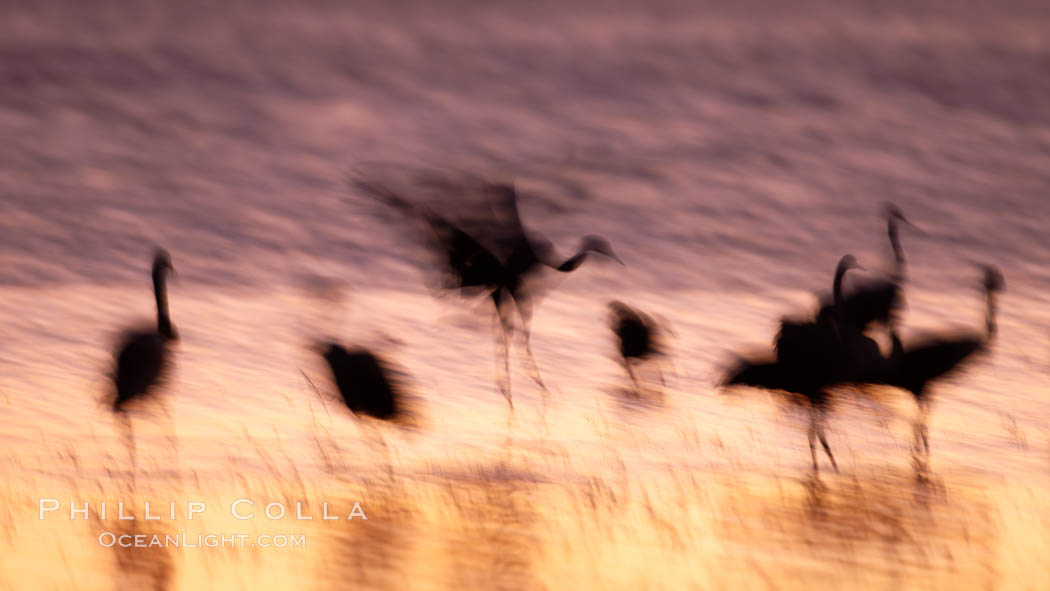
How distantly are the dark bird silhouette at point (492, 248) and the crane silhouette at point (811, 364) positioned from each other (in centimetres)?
62

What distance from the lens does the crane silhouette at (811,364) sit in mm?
3102

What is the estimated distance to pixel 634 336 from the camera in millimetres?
3174

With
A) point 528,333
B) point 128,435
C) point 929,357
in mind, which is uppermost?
point 929,357

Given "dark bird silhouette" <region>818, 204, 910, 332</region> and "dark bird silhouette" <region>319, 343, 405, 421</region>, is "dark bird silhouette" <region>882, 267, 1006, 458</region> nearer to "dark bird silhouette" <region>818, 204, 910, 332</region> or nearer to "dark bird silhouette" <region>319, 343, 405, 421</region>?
"dark bird silhouette" <region>818, 204, 910, 332</region>

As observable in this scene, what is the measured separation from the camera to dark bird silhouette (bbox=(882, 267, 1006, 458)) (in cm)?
316

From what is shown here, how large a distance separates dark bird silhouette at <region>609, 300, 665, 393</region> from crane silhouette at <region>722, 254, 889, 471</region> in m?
0.25

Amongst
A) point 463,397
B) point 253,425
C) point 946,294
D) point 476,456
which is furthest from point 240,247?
point 946,294

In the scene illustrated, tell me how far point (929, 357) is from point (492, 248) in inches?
56.6

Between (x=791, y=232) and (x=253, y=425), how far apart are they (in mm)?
1821

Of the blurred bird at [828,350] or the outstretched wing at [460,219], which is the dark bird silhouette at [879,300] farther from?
the outstretched wing at [460,219]

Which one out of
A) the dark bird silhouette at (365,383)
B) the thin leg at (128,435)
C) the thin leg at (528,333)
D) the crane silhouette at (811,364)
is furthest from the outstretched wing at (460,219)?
the thin leg at (128,435)

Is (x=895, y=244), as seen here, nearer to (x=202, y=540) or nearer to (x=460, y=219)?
(x=460, y=219)

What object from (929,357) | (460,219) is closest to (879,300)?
(929,357)

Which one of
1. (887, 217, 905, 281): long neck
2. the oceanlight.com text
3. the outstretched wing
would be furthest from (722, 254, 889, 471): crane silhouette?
the oceanlight.com text
